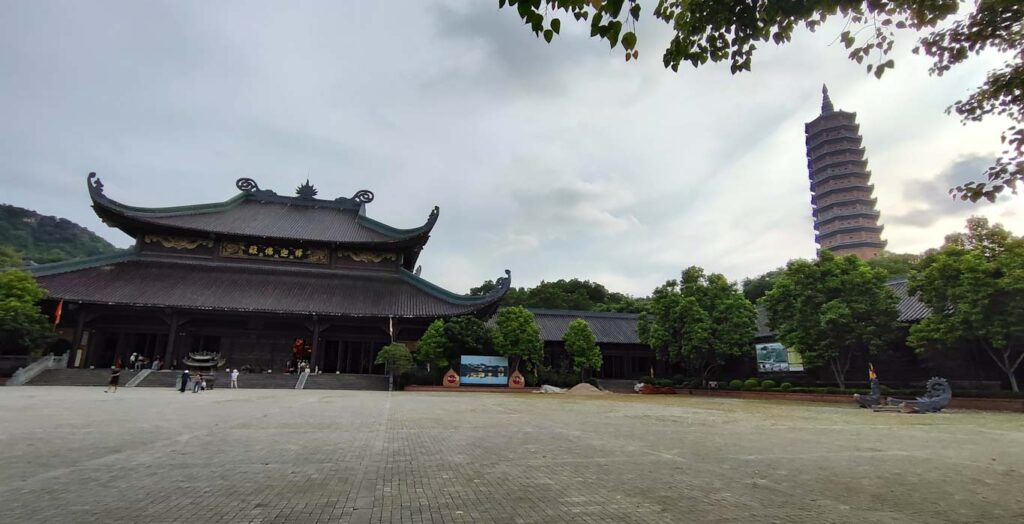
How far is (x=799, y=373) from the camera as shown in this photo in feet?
91.6

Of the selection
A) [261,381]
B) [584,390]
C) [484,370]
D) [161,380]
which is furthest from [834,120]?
[161,380]

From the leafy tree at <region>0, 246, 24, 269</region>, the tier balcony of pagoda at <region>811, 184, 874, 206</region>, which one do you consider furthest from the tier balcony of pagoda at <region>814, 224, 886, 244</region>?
the leafy tree at <region>0, 246, 24, 269</region>

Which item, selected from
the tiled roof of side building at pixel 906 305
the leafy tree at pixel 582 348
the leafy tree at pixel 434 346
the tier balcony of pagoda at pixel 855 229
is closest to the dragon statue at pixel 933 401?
the tiled roof of side building at pixel 906 305

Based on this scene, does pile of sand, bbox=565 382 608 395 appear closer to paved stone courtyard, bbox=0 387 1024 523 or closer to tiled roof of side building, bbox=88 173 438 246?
tiled roof of side building, bbox=88 173 438 246

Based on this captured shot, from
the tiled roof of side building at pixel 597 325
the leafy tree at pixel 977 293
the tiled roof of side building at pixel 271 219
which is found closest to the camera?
the leafy tree at pixel 977 293

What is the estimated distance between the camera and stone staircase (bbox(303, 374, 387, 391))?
26625 millimetres

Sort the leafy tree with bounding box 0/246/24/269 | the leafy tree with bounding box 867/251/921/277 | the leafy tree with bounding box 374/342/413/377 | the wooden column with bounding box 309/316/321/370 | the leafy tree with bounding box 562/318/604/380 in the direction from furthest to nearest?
the leafy tree with bounding box 867/251/921/277 < the leafy tree with bounding box 0/246/24/269 < the leafy tree with bounding box 562/318/604/380 < the wooden column with bounding box 309/316/321/370 < the leafy tree with bounding box 374/342/413/377

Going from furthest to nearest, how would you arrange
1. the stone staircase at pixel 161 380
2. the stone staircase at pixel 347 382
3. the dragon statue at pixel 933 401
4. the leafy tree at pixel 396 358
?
the stone staircase at pixel 347 382, the leafy tree at pixel 396 358, the stone staircase at pixel 161 380, the dragon statue at pixel 933 401

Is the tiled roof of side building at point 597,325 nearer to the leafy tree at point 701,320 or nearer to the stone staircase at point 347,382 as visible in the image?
the leafy tree at point 701,320

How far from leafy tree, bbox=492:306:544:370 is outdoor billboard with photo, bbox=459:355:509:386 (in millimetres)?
724

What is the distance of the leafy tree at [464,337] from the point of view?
93.0 feet

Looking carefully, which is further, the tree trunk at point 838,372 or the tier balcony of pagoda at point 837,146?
the tier balcony of pagoda at point 837,146

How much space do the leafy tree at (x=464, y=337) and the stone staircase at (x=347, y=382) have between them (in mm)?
4072

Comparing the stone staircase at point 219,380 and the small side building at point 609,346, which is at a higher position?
the small side building at point 609,346
